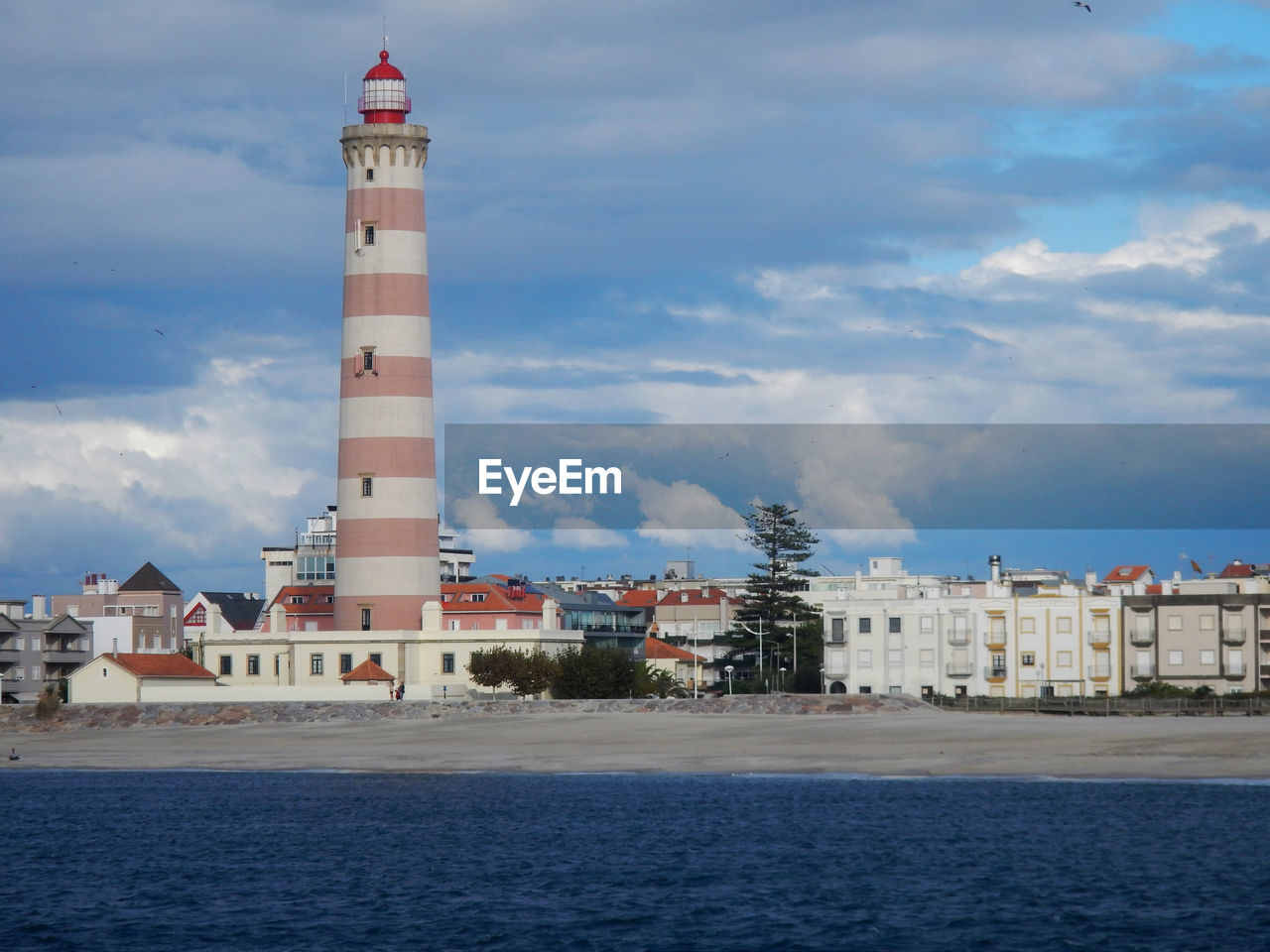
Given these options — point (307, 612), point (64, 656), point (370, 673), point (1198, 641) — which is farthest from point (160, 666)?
point (1198, 641)

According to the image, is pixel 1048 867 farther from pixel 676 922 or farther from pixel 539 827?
pixel 539 827

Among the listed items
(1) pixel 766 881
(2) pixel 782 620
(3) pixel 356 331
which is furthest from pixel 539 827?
(2) pixel 782 620

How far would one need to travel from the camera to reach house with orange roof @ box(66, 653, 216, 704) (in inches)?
2805

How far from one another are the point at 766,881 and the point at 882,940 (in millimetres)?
6196

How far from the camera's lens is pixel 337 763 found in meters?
56.9

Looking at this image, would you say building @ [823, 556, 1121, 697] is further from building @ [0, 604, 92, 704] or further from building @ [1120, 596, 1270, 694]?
building @ [0, 604, 92, 704]

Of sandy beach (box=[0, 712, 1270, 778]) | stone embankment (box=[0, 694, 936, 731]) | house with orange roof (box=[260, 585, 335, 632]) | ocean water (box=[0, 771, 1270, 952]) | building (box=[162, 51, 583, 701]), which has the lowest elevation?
ocean water (box=[0, 771, 1270, 952])

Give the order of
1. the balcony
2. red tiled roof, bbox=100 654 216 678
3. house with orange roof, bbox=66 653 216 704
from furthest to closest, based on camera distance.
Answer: the balcony → red tiled roof, bbox=100 654 216 678 → house with orange roof, bbox=66 653 216 704

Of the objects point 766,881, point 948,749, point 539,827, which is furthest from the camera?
point 948,749

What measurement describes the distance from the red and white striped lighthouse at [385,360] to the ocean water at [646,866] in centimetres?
1691

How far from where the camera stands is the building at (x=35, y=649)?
333 feet

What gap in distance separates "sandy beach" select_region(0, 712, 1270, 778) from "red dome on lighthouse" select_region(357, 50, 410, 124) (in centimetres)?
2384

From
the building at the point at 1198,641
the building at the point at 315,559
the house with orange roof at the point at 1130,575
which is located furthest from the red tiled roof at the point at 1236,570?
the building at the point at 315,559

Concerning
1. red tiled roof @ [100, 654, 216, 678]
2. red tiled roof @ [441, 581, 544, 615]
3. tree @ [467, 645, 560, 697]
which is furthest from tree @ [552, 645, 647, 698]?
red tiled roof @ [100, 654, 216, 678]
